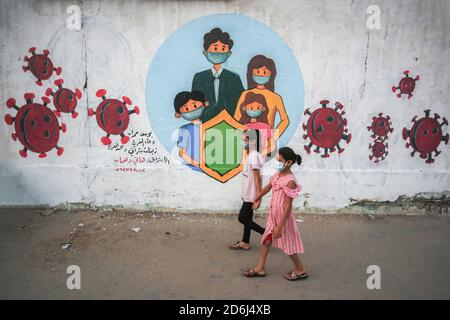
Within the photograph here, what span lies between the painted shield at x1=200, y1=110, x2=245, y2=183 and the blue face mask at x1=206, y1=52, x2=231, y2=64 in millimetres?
846

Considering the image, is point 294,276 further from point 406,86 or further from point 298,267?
point 406,86

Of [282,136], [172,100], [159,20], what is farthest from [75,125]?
[282,136]

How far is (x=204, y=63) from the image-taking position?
5.55 metres

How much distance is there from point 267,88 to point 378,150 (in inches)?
84.2

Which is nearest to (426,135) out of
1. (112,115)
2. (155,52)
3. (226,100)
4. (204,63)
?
(226,100)

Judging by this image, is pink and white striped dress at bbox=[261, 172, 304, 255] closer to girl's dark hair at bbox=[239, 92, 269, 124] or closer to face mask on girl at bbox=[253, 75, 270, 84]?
girl's dark hair at bbox=[239, 92, 269, 124]

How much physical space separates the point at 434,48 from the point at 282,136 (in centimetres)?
278

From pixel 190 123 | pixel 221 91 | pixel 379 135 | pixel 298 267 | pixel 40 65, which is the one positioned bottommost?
pixel 298 267

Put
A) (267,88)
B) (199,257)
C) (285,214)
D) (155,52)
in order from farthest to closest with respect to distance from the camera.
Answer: (267,88), (155,52), (199,257), (285,214)

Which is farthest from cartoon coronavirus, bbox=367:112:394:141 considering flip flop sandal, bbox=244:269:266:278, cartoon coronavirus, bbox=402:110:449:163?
flip flop sandal, bbox=244:269:266:278

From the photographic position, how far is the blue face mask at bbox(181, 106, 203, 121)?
5660 millimetres

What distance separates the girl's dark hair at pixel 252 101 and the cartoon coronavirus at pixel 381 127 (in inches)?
68.5

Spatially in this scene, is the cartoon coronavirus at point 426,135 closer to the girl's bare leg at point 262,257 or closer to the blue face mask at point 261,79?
the blue face mask at point 261,79

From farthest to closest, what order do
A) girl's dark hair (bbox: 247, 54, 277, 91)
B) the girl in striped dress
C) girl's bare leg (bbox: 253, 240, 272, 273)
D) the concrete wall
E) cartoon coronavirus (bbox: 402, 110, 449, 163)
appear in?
1. cartoon coronavirus (bbox: 402, 110, 449, 163)
2. girl's dark hair (bbox: 247, 54, 277, 91)
3. the concrete wall
4. girl's bare leg (bbox: 253, 240, 272, 273)
5. the girl in striped dress
